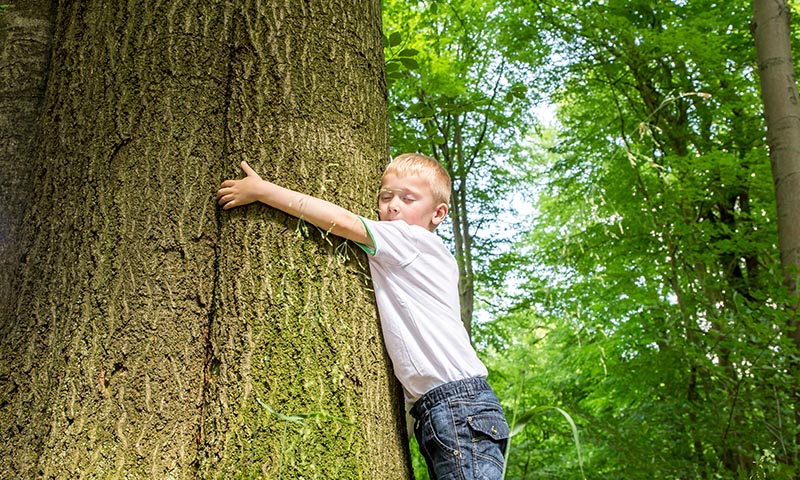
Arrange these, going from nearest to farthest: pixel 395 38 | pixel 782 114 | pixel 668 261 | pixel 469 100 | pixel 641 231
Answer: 1. pixel 395 38
2. pixel 782 114
3. pixel 668 261
4. pixel 641 231
5. pixel 469 100

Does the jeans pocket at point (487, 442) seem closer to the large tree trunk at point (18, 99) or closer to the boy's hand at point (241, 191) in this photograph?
the boy's hand at point (241, 191)

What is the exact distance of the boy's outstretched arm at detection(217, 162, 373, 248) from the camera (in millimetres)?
2105

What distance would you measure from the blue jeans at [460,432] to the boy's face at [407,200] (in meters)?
0.65

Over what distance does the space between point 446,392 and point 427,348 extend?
6.7 inches

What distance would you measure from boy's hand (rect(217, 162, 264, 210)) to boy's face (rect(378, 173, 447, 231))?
1.73 feet

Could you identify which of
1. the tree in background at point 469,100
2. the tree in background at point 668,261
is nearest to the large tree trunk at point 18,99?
the tree in background at point 668,261

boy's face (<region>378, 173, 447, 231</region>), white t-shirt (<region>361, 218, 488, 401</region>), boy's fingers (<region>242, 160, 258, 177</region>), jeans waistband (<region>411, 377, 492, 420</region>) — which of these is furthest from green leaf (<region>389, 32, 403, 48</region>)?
jeans waistband (<region>411, 377, 492, 420</region>)

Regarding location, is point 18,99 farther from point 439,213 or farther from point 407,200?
point 439,213

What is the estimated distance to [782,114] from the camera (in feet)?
17.5

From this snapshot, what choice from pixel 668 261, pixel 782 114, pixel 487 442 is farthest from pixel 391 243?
pixel 668 261

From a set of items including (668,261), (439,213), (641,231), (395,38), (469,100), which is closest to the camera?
(439,213)

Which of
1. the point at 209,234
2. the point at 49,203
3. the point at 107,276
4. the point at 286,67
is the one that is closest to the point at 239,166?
the point at 209,234

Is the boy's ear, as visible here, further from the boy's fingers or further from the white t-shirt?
the boy's fingers

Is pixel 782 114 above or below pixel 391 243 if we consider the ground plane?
Result: above
